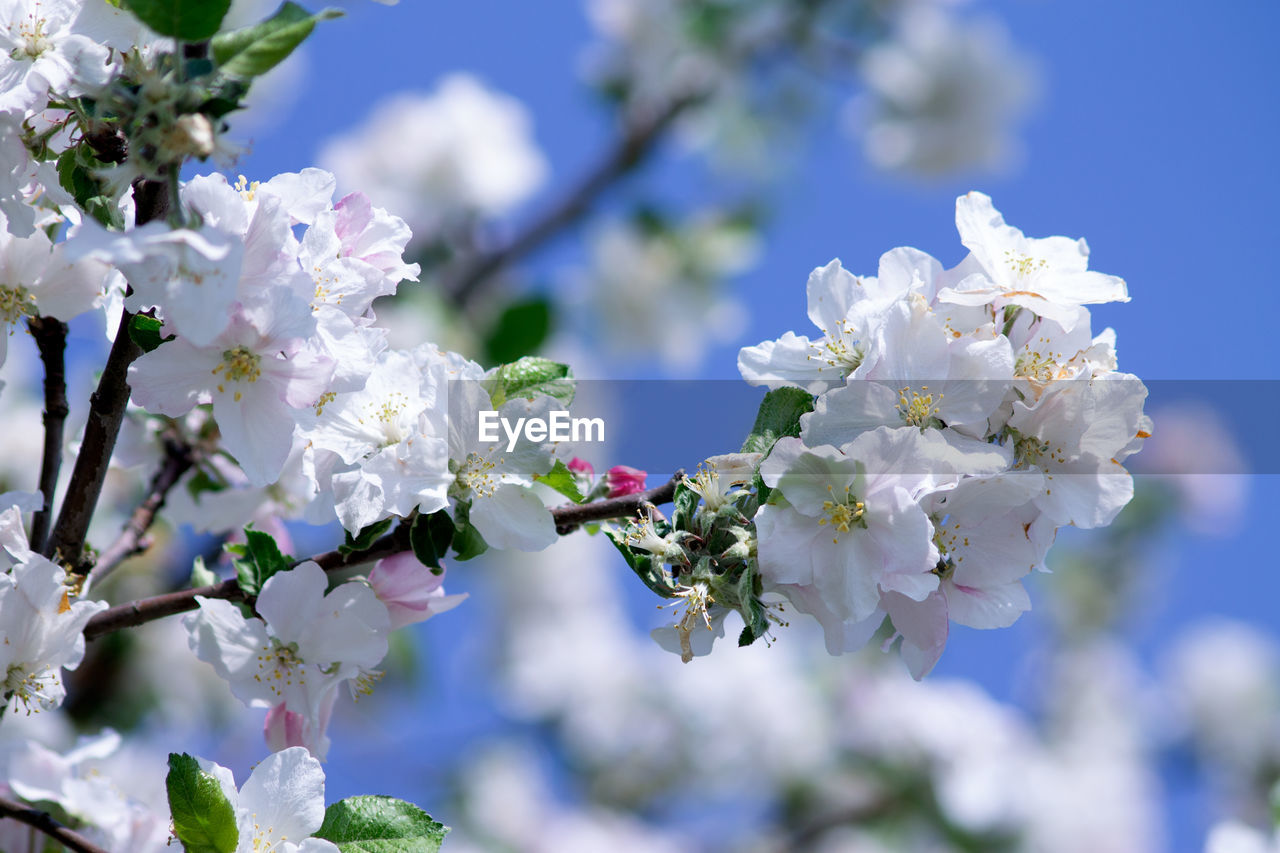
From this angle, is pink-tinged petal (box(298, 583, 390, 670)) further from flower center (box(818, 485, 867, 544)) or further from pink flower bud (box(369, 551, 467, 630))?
flower center (box(818, 485, 867, 544))

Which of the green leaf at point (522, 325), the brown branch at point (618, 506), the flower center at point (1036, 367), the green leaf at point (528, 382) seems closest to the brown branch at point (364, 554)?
the brown branch at point (618, 506)

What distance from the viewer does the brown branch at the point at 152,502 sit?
1.38 meters

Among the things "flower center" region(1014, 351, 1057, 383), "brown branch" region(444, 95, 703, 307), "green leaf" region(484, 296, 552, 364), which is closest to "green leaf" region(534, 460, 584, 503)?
"flower center" region(1014, 351, 1057, 383)

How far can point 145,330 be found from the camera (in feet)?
3.30

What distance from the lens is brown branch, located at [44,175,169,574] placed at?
3.50 ft

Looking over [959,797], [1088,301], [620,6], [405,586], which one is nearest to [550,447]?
[405,586]

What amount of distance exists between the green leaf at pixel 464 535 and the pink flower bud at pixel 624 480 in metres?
0.16

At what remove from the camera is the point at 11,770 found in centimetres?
115

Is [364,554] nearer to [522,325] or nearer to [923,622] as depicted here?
[923,622]

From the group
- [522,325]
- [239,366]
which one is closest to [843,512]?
[239,366]

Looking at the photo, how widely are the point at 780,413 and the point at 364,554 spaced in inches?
17.2

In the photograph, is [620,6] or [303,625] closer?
[303,625]

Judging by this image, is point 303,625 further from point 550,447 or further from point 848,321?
point 848,321

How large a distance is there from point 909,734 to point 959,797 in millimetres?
287
